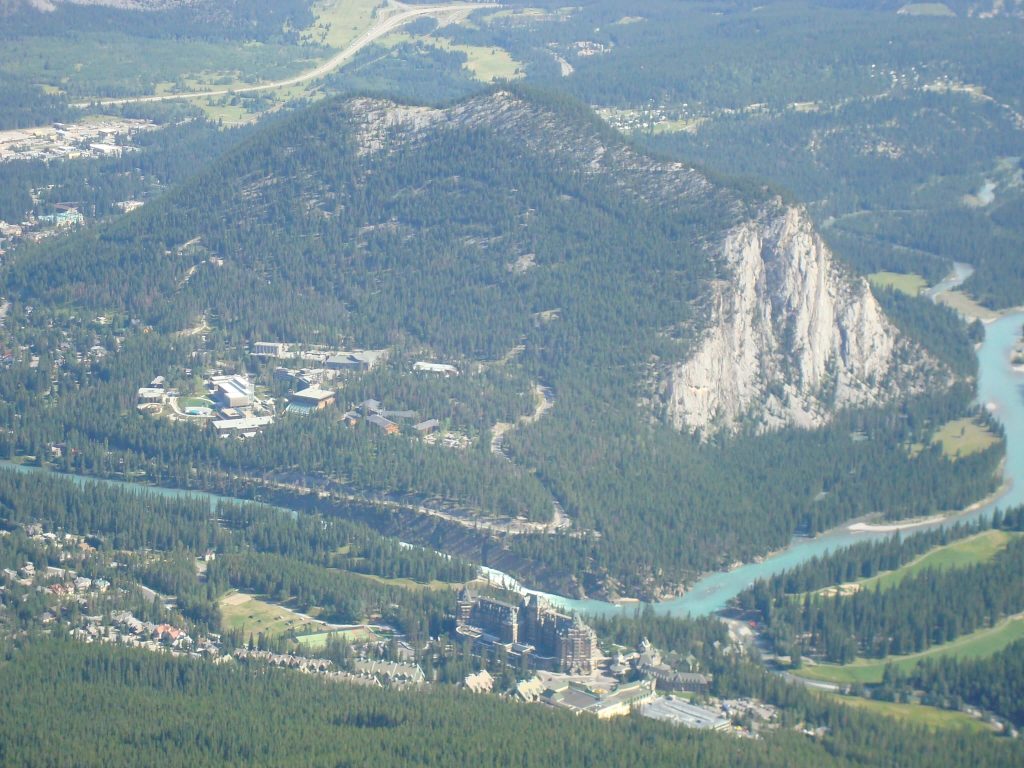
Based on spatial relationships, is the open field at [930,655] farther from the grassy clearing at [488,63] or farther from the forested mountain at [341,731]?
the grassy clearing at [488,63]

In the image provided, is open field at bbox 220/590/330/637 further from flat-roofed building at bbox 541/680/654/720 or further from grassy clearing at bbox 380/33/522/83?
grassy clearing at bbox 380/33/522/83

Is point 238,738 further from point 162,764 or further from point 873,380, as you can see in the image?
point 873,380

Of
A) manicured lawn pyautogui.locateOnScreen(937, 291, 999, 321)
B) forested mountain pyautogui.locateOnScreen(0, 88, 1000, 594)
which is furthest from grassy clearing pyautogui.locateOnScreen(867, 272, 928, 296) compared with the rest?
forested mountain pyautogui.locateOnScreen(0, 88, 1000, 594)

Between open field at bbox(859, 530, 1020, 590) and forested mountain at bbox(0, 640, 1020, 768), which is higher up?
forested mountain at bbox(0, 640, 1020, 768)

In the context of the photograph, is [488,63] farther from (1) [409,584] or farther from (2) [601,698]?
(2) [601,698]

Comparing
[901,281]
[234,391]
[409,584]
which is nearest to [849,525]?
[409,584]

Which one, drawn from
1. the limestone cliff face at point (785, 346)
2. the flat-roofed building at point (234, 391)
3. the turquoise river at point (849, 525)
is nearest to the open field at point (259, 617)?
the turquoise river at point (849, 525)
